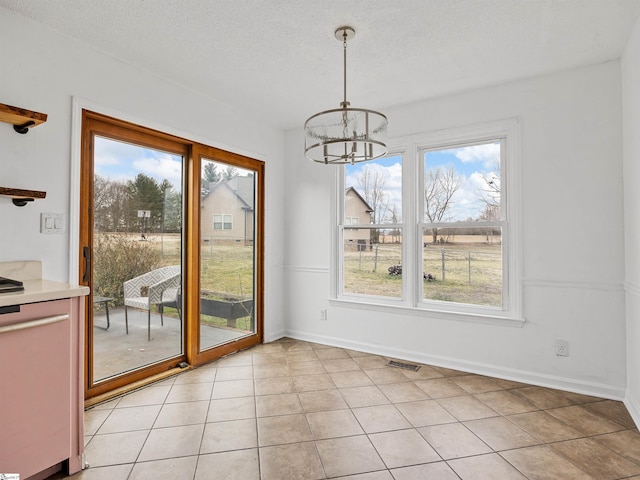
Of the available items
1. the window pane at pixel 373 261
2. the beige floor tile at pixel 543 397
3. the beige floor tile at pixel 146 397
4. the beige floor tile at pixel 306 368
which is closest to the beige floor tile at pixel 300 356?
the beige floor tile at pixel 306 368

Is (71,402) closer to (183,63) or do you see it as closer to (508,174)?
(183,63)

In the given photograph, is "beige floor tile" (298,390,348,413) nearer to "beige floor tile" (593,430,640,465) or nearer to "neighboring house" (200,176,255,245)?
"beige floor tile" (593,430,640,465)

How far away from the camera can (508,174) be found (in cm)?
316

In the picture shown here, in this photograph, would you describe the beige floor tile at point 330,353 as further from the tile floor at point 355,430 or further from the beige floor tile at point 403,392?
the beige floor tile at point 403,392

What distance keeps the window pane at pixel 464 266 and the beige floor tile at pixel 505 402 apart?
0.80m

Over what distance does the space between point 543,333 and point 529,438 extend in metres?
1.08

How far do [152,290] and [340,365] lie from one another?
1.83m

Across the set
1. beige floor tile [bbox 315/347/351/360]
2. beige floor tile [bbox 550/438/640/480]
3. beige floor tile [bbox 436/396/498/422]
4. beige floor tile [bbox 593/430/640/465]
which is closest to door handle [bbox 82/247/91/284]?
beige floor tile [bbox 315/347/351/360]

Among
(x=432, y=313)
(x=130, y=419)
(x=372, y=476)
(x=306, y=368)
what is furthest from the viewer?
(x=432, y=313)

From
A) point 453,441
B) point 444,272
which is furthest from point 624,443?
point 444,272

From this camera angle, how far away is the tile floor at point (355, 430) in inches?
74.4

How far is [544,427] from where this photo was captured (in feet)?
7.57

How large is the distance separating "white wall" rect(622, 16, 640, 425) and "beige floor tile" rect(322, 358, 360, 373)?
202 centimetres

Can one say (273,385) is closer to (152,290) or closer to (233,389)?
(233,389)
